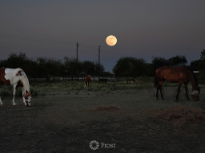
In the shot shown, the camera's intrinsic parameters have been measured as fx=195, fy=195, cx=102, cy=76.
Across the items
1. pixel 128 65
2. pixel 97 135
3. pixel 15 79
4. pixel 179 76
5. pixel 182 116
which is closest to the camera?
pixel 97 135

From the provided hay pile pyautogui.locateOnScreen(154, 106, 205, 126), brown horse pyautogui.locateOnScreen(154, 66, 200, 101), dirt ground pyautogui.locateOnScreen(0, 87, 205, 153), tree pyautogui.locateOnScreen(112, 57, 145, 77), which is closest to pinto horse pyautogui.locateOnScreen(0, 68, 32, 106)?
dirt ground pyautogui.locateOnScreen(0, 87, 205, 153)

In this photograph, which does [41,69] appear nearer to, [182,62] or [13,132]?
[13,132]

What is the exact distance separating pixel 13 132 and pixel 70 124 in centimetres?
164

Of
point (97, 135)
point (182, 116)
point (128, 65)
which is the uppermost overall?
point (128, 65)

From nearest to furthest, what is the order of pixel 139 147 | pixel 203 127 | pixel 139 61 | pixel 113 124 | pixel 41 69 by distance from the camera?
pixel 139 147
pixel 203 127
pixel 113 124
pixel 41 69
pixel 139 61

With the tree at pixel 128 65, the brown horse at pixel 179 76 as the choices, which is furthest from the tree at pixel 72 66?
the brown horse at pixel 179 76

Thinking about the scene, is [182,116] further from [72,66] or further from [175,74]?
[72,66]

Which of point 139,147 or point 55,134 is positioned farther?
point 55,134

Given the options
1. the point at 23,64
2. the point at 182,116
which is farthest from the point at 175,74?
the point at 23,64

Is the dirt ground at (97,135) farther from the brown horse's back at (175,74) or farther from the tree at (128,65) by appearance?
the tree at (128,65)

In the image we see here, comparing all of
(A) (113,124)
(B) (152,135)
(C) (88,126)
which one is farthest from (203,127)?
(C) (88,126)

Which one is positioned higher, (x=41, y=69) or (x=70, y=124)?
(x=41, y=69)

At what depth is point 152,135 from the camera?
4.95 meters

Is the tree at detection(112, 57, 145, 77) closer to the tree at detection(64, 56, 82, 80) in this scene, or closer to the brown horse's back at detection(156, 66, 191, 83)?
the tree at detection(64, 56, 82, 80)
